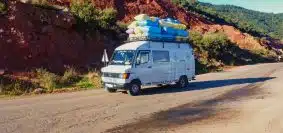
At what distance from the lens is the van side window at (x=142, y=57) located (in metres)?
18.6

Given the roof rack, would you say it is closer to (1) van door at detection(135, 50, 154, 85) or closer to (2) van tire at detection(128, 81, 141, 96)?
(1) van door at detection(135, 50, 154, 85)

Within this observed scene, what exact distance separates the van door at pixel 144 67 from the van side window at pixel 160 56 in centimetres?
36

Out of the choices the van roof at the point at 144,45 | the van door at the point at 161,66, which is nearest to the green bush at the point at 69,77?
the van roof at the point at 144,45

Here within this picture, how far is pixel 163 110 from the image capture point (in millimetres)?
14273

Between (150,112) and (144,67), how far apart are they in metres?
5.13

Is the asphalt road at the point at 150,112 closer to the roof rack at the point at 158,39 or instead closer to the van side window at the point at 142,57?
the van side window at the point at 142,57

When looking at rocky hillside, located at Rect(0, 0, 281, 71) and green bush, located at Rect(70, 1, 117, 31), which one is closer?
rocky hillside, located at Rect(0, 0, 281, 71)

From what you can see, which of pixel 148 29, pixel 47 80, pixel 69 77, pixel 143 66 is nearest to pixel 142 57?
pixel 143 66

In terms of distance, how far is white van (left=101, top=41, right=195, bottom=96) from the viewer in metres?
18.1

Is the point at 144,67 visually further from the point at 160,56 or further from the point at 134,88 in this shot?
the point at 160,56

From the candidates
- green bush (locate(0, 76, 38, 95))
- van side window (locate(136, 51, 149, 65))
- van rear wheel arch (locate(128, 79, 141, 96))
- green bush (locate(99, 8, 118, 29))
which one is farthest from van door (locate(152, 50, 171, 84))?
green bush (locate(99, 8, 118, 29))

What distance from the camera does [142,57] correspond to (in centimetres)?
1877

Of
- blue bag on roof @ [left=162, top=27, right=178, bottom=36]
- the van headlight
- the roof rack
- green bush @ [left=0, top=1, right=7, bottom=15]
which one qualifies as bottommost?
the van headlight

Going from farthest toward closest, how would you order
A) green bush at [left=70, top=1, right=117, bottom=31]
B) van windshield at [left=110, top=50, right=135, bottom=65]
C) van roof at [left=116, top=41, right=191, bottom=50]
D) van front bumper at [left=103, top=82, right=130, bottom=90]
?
green bush at [left=70, top=1, right=117, bottom=31]
van roof at [left=116, top=41, right=191, bottom=50]
van windshield at [left=110, top=50, right=135, bottom=65]
van front bumper at [left=103, top=82, right=130, bottom=90]
